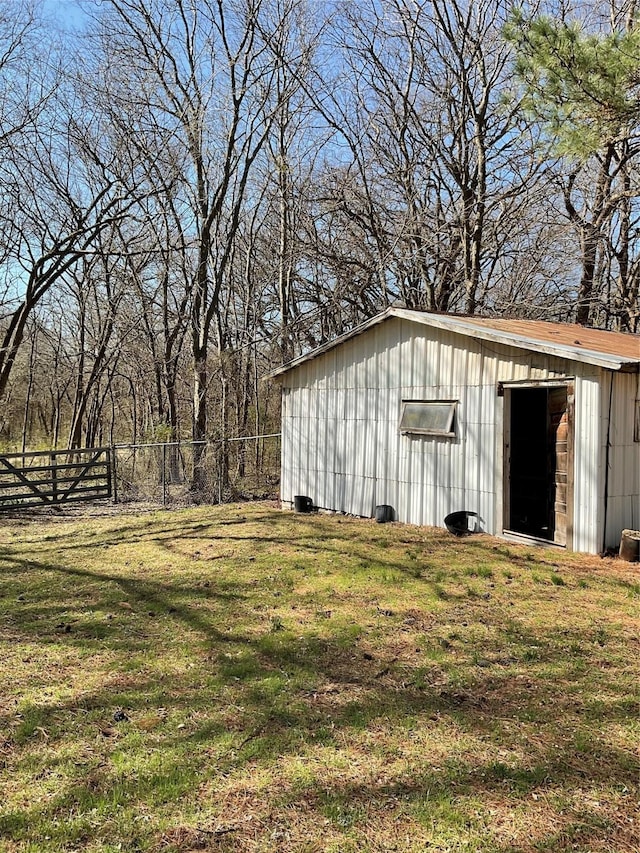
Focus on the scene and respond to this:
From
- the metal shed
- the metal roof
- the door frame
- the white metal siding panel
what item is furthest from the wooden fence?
the white metal siding panel

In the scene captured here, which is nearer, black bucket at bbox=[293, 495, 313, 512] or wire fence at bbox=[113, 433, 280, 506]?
black bucket at bbox=[293, 495, 313, 512]

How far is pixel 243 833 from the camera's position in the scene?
2416 mm

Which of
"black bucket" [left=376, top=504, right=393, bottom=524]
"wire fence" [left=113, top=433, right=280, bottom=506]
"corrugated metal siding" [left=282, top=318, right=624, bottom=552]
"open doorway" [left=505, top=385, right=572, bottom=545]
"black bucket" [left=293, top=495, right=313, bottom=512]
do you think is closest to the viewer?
"corrugated metal siding" [left=282, top=318, right=624, bottom=552]

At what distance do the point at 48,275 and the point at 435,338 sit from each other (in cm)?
620

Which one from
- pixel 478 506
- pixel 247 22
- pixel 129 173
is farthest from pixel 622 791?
pixel 247 22

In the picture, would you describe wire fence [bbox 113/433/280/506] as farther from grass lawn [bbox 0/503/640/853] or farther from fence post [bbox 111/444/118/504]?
grass lawn [bbox 0/503/640/853]

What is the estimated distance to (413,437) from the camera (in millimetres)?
9203

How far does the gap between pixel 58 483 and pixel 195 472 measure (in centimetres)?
286

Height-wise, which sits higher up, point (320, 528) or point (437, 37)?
point (437, 37)

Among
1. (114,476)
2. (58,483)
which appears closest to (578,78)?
(114,476)

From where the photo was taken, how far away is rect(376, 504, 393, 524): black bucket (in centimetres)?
947

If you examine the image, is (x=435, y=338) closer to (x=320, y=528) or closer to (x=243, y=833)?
(x=320, y=528)

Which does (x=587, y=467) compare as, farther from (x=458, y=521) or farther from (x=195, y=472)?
(x=195, y=472)

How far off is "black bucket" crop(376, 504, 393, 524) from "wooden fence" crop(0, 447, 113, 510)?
20.5 feet
